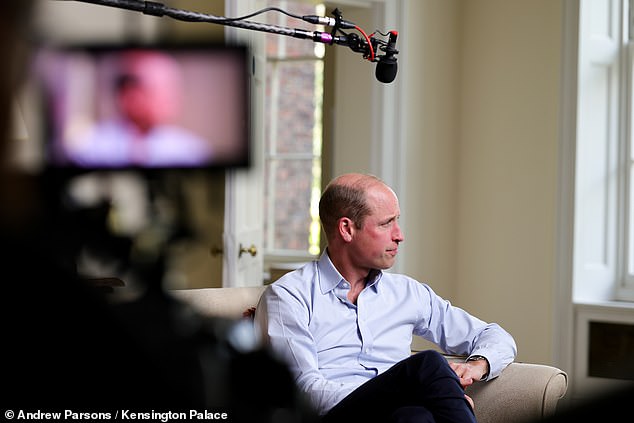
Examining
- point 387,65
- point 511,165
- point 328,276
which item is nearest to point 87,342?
point 387,65

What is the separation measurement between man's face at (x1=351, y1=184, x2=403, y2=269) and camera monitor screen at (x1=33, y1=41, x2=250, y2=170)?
223 cm

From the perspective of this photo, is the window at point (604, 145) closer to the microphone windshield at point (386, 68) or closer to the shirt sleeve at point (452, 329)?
the shirt sleeve at point (452, 329)

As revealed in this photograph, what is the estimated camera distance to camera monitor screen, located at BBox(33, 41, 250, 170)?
0.59 ft

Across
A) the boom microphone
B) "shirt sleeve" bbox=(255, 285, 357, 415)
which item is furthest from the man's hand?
the boom microphone

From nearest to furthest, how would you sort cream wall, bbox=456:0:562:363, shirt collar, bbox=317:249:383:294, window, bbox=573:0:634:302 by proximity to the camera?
shirt collar, bbox=317:249:383:294
window, bbox=573:0:634:302
cream wall, bbox=456:0:562:363

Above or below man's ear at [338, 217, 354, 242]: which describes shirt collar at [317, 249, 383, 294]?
below

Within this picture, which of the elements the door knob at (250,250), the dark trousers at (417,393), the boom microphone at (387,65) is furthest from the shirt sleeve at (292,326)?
the door knob at (250,250)

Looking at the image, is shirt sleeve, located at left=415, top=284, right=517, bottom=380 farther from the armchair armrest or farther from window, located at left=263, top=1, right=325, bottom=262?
window, located at left=263, top=1, right=325, bottom=262

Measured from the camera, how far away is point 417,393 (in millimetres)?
1871

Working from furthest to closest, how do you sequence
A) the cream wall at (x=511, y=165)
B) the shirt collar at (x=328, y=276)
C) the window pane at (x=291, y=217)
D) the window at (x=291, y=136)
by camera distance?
the window pane at (x=291, y=217) → the window at (x=291, y=136) → the cream wall at (x=511, y=165) → the shirt collar at (x=328, y=276)

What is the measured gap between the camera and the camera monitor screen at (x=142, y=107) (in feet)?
0.59

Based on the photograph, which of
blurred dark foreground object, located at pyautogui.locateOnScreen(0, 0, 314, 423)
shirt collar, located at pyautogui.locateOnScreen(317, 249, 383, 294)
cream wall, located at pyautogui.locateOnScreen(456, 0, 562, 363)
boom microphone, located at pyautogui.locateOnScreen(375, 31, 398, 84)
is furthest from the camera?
cream wall, located at pyautogui.locateOnScreen(456, 0, 562, 363)

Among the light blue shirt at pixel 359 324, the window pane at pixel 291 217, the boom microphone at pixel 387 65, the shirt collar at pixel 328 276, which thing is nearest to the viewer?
the boom microphone at pixel 387 65

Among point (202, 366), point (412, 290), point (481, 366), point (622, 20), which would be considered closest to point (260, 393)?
point (202, 366)
